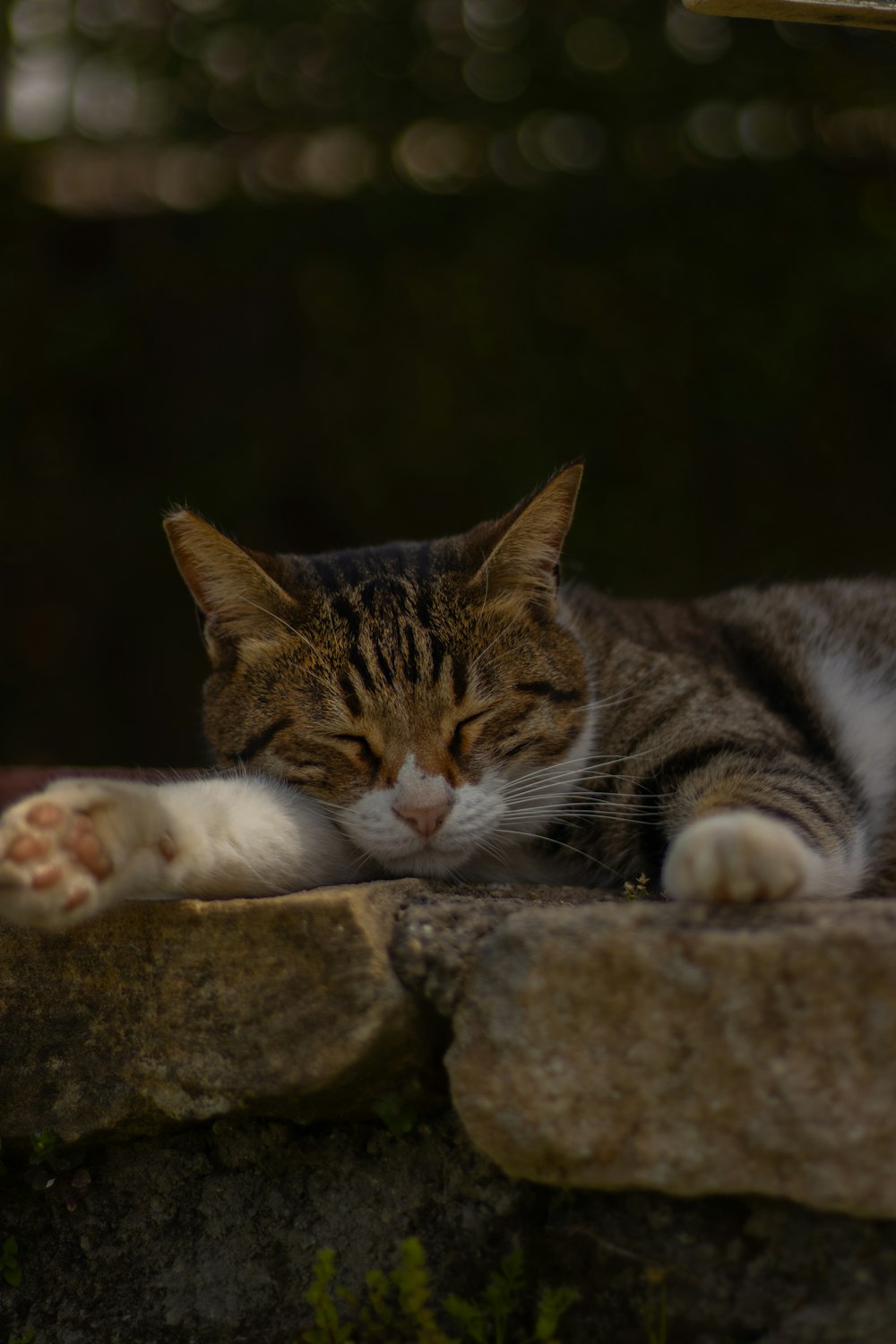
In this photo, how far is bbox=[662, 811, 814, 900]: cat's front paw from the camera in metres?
1.95

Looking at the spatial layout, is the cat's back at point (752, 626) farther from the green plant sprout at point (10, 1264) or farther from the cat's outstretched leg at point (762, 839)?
the green plant sprout at point (10, 1264)

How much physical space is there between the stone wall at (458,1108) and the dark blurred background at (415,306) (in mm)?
3862

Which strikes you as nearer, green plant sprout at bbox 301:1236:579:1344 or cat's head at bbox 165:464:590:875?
green plant sprout at bbox 301:1236:579:1344

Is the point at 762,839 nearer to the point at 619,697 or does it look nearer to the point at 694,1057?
the point at 694,1057

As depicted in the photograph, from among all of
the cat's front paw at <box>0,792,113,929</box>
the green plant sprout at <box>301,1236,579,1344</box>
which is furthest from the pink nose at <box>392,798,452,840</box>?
the green plant sprout at <box>301,1236,579,1344</box>

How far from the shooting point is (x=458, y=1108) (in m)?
1.89

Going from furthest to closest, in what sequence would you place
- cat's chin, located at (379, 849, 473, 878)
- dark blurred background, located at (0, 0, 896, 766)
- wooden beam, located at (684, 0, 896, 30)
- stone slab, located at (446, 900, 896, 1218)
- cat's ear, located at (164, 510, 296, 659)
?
dark blurred background, located at (0, 0, 896, 766) → cat's ear, located at (164, 510, 296, 659) → cat's chin, located at (379, 849, 473, 878) → wooden beam, located at (684, 0, 896, 30) → stone slab, located at (446, 900, 896, 1218)

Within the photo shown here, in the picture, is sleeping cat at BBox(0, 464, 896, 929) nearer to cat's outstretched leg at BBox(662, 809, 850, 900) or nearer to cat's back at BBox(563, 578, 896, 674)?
cat's back at BBox(563, 578, 896, 674)

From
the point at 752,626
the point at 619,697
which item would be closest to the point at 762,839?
the point at 619,697

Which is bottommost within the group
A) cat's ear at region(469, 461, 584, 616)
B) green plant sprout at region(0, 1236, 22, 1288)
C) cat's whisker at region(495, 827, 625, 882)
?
green plant sprout at region(0, 1236, 22, 1288)

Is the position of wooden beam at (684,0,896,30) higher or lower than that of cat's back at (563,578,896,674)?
higher

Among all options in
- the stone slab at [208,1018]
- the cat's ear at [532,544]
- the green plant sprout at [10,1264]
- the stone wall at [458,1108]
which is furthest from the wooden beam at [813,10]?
the green plant sprout at [10,1264]

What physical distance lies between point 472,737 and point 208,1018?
80 centimetres

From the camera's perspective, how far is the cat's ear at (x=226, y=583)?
268cm
